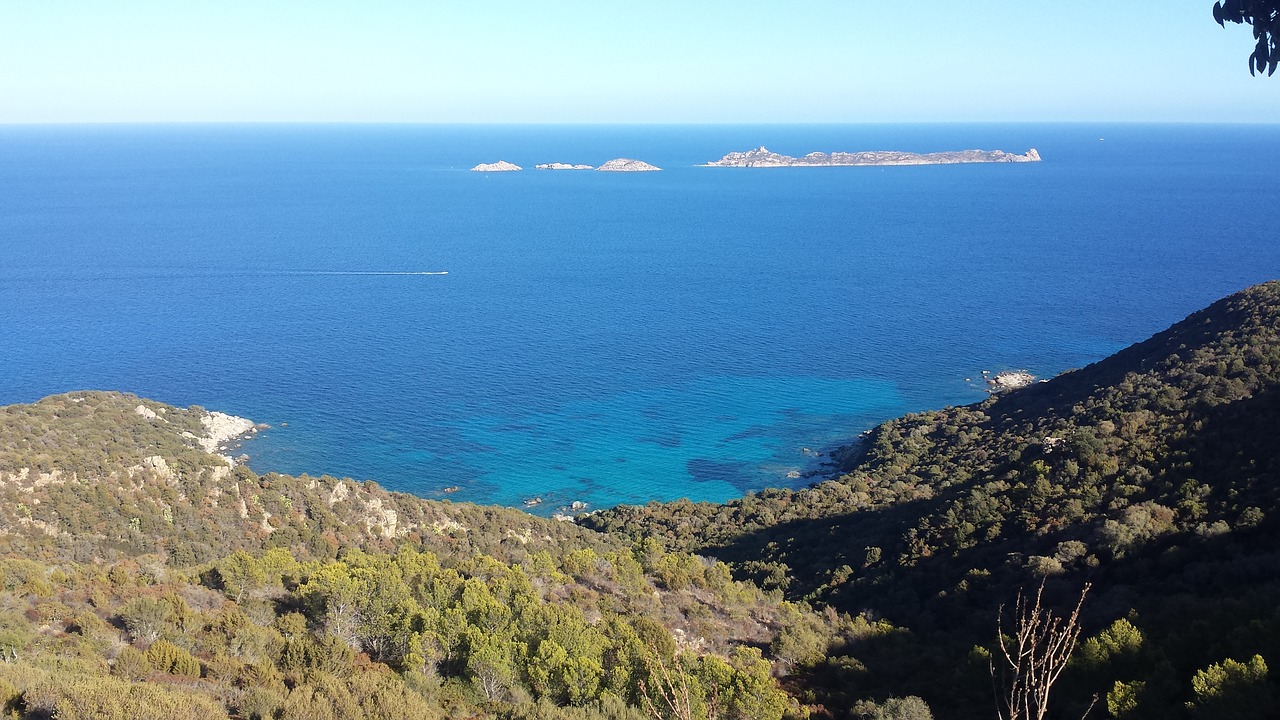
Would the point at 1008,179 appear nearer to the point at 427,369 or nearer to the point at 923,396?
the point at 923,396

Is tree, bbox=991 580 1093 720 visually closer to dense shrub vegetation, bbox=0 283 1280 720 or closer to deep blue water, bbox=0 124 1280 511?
dense shrub vegetation, bbox=0 283 1280 720

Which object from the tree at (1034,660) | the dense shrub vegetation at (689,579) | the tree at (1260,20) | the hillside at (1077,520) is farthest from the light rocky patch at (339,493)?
the tree at (1260,20)

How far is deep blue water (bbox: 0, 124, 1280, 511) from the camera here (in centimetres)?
4925

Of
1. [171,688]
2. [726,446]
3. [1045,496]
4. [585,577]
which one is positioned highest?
[171,688]

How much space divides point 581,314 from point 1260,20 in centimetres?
7017

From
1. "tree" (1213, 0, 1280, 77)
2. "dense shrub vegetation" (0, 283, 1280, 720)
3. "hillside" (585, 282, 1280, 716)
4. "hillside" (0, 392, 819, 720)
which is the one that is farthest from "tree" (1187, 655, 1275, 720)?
"tree" (1213, 0, 1280, 77)

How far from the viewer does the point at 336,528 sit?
1138 inches

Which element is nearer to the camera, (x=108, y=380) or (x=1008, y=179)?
(x=108, y=380)

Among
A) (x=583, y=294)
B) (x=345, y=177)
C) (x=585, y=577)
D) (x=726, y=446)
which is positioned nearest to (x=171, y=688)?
(x=585, y=577)

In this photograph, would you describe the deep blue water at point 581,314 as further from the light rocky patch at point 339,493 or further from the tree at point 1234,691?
the tree at point 1234,691

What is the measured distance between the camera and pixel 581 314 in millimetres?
77000

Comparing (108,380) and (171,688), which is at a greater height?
(171,688)

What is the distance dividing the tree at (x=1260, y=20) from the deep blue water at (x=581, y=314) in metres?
36.7

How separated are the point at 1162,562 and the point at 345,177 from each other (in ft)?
648
